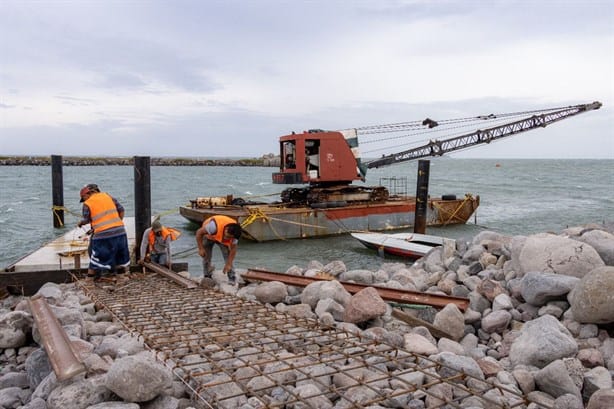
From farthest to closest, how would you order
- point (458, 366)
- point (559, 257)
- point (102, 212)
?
1. point (102, 212)
2. point (559, 257)
3. point (458, 366)

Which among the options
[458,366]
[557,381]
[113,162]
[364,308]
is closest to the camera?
[557,381]

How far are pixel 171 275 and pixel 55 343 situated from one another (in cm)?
361

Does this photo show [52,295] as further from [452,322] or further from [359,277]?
[452,322]

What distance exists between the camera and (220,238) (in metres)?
8.00

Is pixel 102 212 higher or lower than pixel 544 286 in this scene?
higher

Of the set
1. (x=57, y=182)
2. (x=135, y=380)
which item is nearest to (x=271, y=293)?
(x=135, y=380)

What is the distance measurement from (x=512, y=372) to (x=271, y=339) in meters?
2.28

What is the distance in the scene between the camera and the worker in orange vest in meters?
7.51

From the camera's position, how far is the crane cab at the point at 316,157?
58.6 ft

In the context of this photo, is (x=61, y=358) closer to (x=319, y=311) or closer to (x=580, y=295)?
(x=319, y=311)

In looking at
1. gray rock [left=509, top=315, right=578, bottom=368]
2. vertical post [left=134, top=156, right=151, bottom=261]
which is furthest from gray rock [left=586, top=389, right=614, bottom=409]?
vertical post [left=134, top=156, right=151, bottom=261]

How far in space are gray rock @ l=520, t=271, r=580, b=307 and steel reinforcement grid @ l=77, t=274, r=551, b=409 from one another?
7.14ft

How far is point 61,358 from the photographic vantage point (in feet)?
13.1

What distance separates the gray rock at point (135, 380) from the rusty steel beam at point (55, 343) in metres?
0.37
